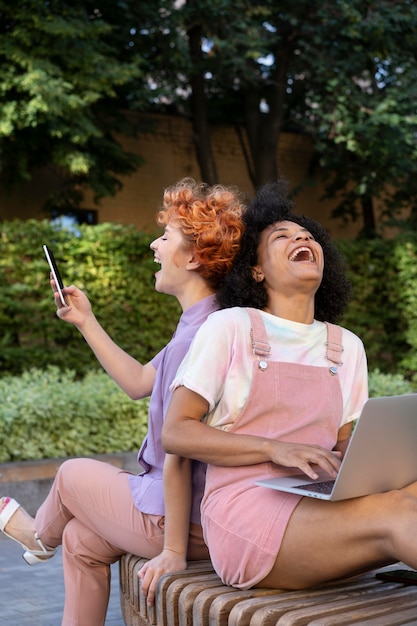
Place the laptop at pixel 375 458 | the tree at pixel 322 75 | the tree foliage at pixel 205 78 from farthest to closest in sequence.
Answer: the tree at pixel 322 75 < the tree foliage at pixel 205 78 < the laptop at pixel 375 458

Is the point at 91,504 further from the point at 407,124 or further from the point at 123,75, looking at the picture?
the point at 407,124

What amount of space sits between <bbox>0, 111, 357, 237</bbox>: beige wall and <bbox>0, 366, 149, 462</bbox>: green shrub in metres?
7.24

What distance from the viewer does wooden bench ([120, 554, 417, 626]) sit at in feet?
8.13

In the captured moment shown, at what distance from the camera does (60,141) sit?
12.1m

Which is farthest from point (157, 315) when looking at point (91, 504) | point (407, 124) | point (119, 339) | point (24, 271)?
point (91, 504)

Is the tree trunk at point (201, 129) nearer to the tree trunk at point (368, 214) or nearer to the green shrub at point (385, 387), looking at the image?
the tree trunk at point (368, 214)

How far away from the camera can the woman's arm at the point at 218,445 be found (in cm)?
268

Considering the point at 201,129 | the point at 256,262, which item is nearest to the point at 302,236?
the point at 256,262

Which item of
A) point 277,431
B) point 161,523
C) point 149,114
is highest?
point 149,114

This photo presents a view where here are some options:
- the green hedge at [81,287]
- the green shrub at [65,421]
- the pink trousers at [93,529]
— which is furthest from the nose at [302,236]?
the green hedge at [81,287]

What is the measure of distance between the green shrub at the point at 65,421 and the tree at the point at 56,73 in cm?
413

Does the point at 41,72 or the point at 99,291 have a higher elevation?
the point at 41,72

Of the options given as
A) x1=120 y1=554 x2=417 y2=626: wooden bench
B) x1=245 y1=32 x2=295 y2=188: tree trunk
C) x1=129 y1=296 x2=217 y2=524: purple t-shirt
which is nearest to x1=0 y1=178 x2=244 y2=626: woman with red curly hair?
x1=129 y1=296 x2=217 y2=524: purple t-shirt

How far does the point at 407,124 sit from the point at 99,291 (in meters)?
5.22
